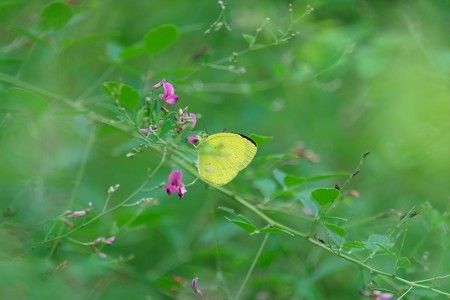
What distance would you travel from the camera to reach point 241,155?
152 centimetres

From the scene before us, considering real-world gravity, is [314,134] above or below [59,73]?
below

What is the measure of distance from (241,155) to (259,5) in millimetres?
1462

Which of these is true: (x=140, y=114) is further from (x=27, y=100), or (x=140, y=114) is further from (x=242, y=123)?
(x=242, y=123)

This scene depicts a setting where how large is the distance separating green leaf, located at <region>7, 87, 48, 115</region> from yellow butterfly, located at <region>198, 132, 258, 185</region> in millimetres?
427

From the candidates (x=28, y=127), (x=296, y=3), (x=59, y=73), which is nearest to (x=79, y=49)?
(x=59, y=73)

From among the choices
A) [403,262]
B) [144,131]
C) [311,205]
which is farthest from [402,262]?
[144,131]

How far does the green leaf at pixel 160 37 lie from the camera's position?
183cm

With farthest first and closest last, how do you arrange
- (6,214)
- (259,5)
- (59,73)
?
(259,5) → (59,73) → (6,214)

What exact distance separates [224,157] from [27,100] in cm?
49

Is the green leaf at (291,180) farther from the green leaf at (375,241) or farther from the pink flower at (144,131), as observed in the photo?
the pink flower at (144,131)

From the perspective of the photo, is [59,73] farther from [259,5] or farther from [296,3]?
[296,3]

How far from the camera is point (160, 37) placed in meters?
1.86

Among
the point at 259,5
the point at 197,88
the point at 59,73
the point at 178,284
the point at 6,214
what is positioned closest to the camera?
the point at 6,214

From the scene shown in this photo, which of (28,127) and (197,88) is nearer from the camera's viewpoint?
(28,127)
